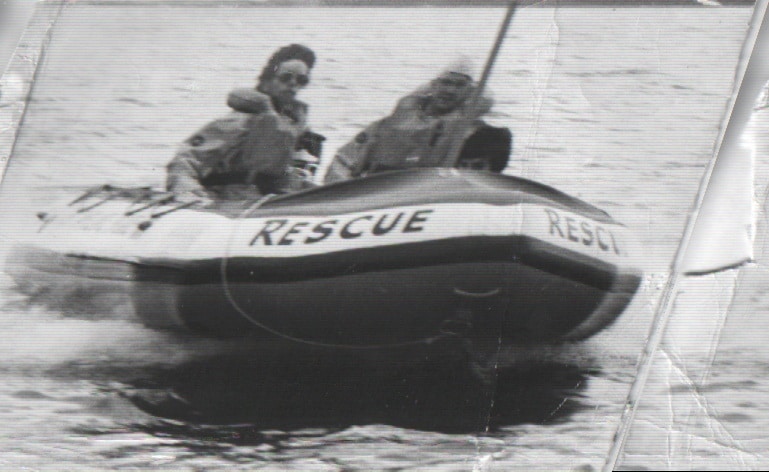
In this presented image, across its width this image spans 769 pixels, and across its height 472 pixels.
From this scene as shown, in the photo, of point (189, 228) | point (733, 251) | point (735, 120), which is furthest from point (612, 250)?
point (189, 228)

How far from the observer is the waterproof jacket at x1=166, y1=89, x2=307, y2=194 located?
1660 millimetres

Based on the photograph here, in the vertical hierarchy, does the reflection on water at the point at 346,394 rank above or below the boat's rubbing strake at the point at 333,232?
below

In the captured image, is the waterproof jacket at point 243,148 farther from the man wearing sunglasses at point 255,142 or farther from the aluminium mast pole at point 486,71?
the aluminium mast pole at point 486,71

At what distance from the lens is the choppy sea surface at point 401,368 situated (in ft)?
5.35

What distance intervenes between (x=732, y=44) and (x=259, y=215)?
97 centimetres

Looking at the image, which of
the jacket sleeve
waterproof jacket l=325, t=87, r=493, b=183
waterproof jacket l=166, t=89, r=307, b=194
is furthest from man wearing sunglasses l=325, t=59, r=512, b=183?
the jacket sleeve

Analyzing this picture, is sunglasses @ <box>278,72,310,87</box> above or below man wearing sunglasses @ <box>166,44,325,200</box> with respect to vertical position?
above

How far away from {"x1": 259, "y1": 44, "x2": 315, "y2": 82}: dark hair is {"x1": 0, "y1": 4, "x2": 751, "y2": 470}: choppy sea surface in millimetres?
23

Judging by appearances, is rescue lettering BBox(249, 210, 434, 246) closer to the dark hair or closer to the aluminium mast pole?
the aluminium mast pole

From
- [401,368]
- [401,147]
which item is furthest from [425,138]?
[401,368]

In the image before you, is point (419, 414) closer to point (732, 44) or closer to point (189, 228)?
point (189, 228)

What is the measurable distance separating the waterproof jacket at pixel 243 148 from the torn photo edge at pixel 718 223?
2.57 feet

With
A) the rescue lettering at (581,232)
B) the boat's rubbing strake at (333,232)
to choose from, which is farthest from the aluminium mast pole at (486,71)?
the rescue lettering at (581,232)

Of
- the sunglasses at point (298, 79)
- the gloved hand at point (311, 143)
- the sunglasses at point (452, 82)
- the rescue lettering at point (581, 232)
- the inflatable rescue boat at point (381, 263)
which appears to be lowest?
the inflatable rescue boat at point (381, 263)
